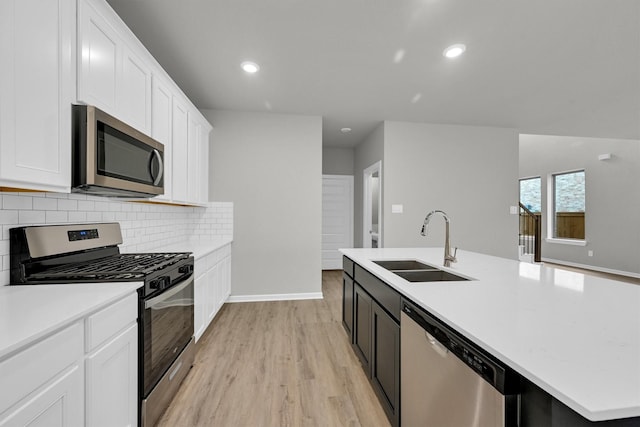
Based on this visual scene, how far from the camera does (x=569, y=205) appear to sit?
6883mm

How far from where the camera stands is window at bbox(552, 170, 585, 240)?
6.61 meters

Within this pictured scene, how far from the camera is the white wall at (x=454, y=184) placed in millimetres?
4301

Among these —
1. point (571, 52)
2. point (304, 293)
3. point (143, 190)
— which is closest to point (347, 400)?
point (143, 190)

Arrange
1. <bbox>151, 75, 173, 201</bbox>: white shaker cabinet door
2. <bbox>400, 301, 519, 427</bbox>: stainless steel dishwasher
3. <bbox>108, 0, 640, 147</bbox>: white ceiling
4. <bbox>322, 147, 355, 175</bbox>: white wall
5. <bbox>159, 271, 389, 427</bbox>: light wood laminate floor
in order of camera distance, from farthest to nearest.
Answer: <bbox>322, 147, 355, 175</bbox>: white wall < <bbox>151, 75, 173, 201</bbox>: white shaker cabinet door < <bbox>108, 0, 640, 147</bbox>: white ceiling < <bbox>159, 271, 389, 427</bbox>: light wood laminate floor < <bbox>400, 301, 519, 427</bbox>: stainless steel dishwasher

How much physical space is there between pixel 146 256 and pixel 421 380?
192 centimetres

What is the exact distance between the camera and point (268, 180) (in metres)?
3.96

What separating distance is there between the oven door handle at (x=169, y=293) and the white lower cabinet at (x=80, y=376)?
0.09m

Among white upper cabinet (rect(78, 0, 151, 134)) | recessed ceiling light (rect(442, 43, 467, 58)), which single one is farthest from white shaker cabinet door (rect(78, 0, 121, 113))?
recessed ceiling light (rect(442, 43, 467, 58))

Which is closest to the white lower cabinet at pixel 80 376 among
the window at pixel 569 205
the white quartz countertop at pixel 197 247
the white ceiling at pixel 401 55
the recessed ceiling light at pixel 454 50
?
the white quartz countertop at pixel 197 247

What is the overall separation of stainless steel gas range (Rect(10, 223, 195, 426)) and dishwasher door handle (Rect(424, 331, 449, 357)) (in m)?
1.38

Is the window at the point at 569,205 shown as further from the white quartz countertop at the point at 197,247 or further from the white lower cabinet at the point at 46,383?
the white lower cabinet at the point at 46,383

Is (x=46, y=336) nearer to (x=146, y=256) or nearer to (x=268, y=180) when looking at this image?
(x=146, y=256)

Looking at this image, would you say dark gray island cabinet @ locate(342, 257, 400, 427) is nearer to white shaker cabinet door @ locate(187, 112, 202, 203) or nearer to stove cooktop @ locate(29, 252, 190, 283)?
stove cooktop @ locate(29, 252, 190, 283)

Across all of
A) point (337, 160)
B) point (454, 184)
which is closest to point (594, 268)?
point (454, 184)
